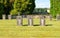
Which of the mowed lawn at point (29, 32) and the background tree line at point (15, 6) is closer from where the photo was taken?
the mowed lawn at point (29, 32)

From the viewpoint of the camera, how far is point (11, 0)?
68.5m

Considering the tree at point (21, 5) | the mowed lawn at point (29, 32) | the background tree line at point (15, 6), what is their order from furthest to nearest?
the tree at point (21, 5)
the background tree line at point (15, 6)
the mowed lawn at point (29, 32)

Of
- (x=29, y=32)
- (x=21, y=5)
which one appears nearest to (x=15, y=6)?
(x=21, y=5)

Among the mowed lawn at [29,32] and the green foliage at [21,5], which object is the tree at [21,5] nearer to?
the green foliage at [21,5]

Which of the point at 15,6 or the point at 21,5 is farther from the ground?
the point at 21,5

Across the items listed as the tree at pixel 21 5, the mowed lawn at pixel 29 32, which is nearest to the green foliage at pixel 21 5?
the tree at pixel 21 5

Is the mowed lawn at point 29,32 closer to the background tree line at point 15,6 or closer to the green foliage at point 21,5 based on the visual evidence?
the background tree line at point 15,6

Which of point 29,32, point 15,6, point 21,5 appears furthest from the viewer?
point 21,5

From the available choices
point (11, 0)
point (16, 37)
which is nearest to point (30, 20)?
point (16, 37)

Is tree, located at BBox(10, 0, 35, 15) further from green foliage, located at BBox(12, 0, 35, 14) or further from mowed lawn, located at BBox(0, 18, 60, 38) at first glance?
mowed lawn, located at BBox(0, 18, 60, 38)

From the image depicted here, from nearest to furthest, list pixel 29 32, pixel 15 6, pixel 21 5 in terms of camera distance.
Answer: pixel 29 32 → pixel 15 6 → pixel 21 5

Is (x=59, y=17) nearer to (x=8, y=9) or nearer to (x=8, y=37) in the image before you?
(x=8, y=9)

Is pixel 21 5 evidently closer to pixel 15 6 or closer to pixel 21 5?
pixel 21 5

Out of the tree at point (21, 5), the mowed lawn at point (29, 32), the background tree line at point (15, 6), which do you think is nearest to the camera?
the mowed lawn at point (29, 32)
